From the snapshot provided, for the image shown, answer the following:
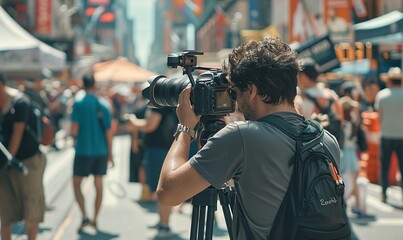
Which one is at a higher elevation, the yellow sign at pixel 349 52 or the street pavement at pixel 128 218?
the yellow sign at pixel 349 52

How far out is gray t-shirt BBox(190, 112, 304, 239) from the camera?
287 cm

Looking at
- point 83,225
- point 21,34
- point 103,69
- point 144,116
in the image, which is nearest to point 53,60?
point 21,34

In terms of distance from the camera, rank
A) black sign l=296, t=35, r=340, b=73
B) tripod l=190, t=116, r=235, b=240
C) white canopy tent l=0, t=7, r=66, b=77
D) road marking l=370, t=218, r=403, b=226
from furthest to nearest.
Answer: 1. black sign l=296, t=35, r=340, b=73
2. white canopy tent l=0, t=7, r=66, b=77
3. road marking l=370, t=218, r=403, b=226
4. tripod l=190, t=116, r=235, b=240

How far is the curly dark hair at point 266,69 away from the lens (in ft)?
9.40

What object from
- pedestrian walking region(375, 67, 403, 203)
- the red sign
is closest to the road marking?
pedestrian walking region(375, 67, 403, 203)

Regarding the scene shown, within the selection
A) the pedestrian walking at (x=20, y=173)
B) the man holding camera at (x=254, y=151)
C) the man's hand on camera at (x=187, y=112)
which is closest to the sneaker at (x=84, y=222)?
the pedestrian walking at (x=20, y=173)

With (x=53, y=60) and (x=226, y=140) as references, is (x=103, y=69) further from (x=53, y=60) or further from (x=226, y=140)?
(x=226, y=140)

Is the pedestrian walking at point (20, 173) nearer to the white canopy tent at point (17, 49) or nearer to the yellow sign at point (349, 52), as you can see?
the white canopy tent at point (17, 49)

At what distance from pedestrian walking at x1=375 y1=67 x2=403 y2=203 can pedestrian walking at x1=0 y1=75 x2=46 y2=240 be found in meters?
5.25

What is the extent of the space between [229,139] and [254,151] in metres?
0.10

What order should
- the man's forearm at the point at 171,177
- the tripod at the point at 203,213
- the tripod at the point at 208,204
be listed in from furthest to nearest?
the tripod at the point at 203,213 → the tripod at the point at 208,204 → the man's forearm at the point at 171,177

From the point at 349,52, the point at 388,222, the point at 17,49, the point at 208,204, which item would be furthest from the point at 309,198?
the point at 349,52

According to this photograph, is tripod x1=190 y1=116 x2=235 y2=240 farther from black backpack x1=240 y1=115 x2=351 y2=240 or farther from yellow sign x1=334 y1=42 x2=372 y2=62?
yellow sign x1=334 y1=42 x2=372 y2=62

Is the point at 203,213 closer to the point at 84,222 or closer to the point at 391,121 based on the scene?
the point at 84,222
